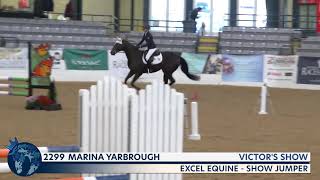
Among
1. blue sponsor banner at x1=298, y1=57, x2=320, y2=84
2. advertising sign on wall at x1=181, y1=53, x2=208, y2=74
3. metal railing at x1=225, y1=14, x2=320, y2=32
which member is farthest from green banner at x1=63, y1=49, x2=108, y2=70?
metal railing at x1=225, y1=14, x2=320, y2=32

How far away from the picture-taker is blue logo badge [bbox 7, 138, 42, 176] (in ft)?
16.3

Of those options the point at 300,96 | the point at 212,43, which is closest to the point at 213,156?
the point at 300,96

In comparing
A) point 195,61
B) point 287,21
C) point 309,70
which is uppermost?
point 287,21

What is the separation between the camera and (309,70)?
27672mm

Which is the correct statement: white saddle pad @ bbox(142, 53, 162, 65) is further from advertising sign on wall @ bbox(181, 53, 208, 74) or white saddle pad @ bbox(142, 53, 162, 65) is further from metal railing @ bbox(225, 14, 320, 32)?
metal railing @ bbox(225, 14, 320, 32)

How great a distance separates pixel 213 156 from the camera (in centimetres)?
538

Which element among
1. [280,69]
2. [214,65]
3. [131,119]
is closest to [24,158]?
[131,119]

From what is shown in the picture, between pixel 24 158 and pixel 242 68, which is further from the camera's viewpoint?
pixel 242 68

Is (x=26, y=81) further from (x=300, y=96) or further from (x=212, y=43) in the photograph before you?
(x=212, y=43)

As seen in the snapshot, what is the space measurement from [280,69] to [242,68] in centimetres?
172

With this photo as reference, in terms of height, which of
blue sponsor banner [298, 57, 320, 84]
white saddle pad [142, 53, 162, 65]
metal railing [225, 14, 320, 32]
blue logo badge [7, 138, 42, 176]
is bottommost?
blue sponsor banner [298, 57, 320, 84]

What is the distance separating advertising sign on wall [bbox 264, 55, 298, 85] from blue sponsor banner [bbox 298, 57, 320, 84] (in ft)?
0.85

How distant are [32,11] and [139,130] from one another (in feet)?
105

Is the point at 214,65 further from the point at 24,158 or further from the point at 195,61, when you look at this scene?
the point at 24,158
